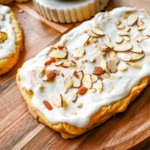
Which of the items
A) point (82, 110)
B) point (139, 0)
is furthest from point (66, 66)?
point (139, 0)

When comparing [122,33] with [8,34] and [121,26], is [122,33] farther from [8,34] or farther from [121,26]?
[8,34]

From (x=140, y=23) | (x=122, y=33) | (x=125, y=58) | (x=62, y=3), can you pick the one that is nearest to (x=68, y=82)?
(x=125, y=58)

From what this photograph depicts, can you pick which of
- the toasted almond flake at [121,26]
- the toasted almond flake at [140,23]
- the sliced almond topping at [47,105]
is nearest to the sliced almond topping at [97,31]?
the toasted almond flake at [121,26]

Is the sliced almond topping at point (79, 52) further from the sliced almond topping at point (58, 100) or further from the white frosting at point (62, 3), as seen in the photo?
the white frosting at point (62, 3)

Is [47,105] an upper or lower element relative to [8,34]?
lower

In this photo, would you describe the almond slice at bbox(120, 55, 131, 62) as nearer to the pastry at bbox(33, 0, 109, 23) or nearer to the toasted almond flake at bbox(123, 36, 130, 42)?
the toasted almond flake at bbox(123, 36, 130, 42)

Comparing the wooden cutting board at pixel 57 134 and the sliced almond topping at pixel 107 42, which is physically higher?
the sliced almond topping at pixel 107 42

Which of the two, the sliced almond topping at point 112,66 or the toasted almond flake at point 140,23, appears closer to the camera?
the sliced almond topping at point 112,66
